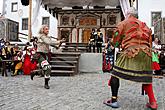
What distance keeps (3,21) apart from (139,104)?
13.6m

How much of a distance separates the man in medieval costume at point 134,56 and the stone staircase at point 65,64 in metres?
6.03

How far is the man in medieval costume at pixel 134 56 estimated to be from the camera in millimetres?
4555

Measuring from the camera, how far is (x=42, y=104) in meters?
4.86

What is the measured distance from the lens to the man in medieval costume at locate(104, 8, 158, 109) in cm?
455

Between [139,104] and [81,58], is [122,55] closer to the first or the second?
[139,104]

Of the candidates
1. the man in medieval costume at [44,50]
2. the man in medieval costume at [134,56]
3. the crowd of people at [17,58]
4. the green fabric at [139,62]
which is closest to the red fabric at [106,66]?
the crowd of people at [17,58]

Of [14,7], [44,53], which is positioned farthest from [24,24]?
[44,53]

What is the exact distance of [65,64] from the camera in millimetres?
11758

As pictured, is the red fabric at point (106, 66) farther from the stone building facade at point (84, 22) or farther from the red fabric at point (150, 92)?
the red fabric at point (150, 92)

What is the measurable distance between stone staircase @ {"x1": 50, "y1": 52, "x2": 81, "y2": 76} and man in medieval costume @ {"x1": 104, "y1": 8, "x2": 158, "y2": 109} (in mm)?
6028

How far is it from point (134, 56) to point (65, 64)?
741 centimetres

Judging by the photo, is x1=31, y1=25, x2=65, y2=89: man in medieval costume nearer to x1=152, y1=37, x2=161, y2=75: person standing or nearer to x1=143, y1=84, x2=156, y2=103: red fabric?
x1=143, y1=84, x2=156, y2=103: red fabric

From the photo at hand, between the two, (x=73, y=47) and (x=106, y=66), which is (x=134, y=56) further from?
(x=73, y=47)

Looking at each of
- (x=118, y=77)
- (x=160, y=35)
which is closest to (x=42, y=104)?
(x=118, y=77)
